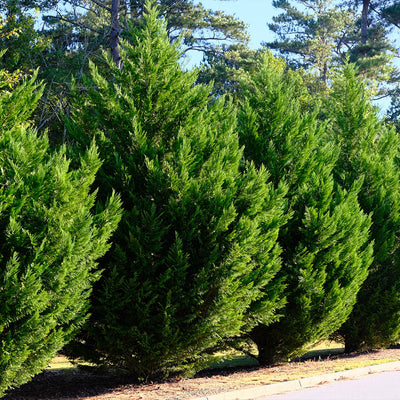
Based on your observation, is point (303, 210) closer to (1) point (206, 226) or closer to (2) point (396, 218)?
(1) point (206, 226)

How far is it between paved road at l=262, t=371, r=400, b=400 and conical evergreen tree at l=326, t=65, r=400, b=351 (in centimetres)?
392

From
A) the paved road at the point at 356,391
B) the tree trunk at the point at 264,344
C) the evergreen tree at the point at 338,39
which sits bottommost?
the paved road at the point at 356,391

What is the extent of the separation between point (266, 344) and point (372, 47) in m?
28.1

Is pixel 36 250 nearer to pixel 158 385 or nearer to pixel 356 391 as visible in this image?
pixel 158 385

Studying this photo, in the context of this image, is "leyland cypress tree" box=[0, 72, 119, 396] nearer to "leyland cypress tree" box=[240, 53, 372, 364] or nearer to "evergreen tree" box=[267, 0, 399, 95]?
"leyland cypress tree" box=[240, 53, 372, 364]

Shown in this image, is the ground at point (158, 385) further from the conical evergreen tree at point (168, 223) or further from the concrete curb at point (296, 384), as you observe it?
the conical evergreen tree at point (168, 223)

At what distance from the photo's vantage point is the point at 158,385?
28.6ft

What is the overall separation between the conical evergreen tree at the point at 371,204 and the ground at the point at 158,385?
2.33m

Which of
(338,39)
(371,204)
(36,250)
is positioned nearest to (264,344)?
(371,204)

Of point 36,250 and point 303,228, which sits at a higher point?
point 36,250

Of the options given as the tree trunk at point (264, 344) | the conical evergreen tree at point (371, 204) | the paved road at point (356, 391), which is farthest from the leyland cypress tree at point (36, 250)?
the conical evergreen tree at point (371, 204)

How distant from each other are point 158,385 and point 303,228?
427 cm

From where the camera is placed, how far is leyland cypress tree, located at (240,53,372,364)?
10391mm

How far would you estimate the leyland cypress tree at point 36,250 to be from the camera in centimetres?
666
